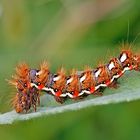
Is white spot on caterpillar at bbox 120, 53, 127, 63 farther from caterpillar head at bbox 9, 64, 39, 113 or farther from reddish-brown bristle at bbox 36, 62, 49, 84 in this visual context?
caterpillar head at bbox 9, 64, 39, 113

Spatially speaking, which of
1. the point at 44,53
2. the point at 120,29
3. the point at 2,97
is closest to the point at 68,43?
the point at 44,53

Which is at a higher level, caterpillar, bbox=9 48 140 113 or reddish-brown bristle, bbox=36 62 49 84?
reddish-brown bristle, bbox=36 62 49 84

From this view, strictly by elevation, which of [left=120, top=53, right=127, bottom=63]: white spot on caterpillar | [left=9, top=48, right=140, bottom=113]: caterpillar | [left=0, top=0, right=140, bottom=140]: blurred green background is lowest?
[left=9, top=48, right=140, bottom=113]: caterpillar

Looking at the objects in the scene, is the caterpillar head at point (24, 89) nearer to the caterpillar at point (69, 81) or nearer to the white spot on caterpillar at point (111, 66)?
the caterpillar at point (69, 81)

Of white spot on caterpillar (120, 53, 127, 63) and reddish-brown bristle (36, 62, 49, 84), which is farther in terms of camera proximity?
reddish-brown bristle (36, 62, 49, 84)

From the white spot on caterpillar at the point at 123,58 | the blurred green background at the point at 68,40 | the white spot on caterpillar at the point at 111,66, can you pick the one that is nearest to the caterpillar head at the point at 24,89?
the blurred green background at the point at 68,40

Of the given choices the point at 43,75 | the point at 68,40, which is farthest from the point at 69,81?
the point at 68,40

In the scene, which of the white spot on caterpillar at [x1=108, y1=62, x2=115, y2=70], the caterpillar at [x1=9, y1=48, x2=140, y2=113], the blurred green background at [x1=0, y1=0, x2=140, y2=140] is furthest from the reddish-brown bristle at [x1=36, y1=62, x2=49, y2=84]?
the blurred green background at [x1=0, y1=0, x2=140, y2=140]

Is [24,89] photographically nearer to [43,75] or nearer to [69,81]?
[43,75]
